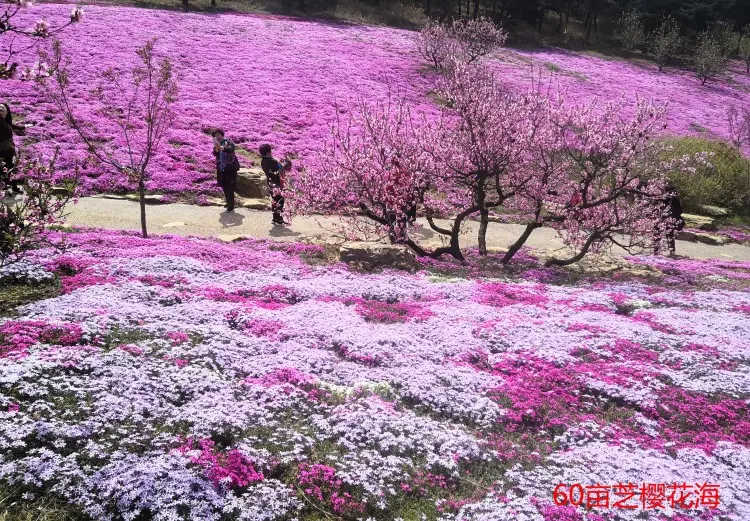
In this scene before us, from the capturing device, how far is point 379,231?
1573 cm

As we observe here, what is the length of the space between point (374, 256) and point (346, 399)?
7601 mm

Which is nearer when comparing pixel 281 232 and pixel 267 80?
pixel 281 232

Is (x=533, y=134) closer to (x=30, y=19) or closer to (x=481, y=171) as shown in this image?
(x=481, y=171)

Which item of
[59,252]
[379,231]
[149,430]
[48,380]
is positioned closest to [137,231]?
[59,252]

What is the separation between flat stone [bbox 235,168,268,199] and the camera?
2058 centimetres

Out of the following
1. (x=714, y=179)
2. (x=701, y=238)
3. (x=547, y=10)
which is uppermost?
(x=547, y=10)

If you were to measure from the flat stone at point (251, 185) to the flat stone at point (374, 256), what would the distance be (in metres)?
7.61

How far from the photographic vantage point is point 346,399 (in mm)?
6578

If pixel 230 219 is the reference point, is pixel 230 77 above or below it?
above

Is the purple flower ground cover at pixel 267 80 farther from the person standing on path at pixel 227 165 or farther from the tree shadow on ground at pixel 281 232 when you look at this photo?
the tree shadow on ground at pixel 281 232

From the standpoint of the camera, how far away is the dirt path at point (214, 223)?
15594 mm

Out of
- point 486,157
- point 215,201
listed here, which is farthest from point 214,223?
point 486,157

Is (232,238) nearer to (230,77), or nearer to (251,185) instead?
(251,185)

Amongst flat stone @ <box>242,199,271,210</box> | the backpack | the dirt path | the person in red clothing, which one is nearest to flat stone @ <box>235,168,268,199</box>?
flat stone @ <box>242,199,271,210</box>
